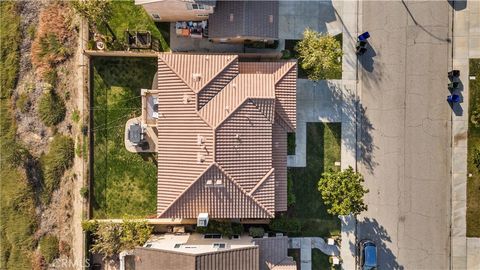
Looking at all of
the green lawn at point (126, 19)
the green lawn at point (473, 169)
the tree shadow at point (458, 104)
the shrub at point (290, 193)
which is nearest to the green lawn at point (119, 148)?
the green lawn at point (126, 19)

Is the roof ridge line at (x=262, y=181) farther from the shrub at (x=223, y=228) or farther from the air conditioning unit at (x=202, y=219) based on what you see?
the shrub at (x=223, y=228)

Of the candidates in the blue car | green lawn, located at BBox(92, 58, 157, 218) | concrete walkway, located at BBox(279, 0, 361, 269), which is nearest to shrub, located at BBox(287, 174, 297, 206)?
concrete walkway, located at BBox(279, 0, 361, 269)

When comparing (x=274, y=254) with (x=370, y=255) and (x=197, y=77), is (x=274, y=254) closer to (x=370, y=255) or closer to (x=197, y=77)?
(x=370, y=255)

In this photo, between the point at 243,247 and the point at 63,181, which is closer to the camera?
the point at 243,247

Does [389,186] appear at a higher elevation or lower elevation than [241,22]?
lower

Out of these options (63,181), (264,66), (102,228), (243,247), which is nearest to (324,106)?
(264,66)

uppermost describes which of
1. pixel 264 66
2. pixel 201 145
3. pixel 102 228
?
pixel 264 66

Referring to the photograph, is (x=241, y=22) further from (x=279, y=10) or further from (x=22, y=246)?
(x=22, y=246)
